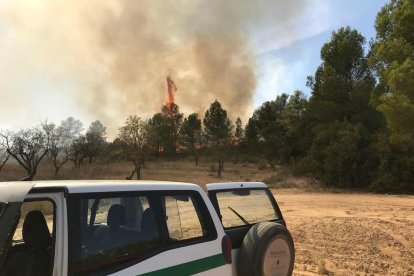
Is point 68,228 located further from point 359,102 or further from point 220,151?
point 220,151

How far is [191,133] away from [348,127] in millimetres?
41067

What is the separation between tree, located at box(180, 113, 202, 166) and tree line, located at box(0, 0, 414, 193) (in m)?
7.75

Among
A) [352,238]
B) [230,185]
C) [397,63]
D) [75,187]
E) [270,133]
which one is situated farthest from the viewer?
[270,133]

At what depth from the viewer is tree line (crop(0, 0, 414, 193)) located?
18609 mm

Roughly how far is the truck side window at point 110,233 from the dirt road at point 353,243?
186 inches

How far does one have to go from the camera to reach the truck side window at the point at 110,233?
294 centimetres

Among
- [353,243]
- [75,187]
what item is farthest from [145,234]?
[353,243]

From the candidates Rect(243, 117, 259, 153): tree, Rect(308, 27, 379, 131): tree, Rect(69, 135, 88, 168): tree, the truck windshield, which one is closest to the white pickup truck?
the truck windshield

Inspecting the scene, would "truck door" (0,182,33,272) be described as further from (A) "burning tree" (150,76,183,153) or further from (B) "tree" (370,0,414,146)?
(A) "burning tree" (150,76,183,153)

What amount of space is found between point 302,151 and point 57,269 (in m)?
41.2

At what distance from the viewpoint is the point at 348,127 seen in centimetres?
3008

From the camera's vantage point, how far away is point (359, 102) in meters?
32.4

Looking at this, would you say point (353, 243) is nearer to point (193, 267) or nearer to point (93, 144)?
point (193, 267)

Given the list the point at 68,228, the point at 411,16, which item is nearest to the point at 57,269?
the point at 68,228
